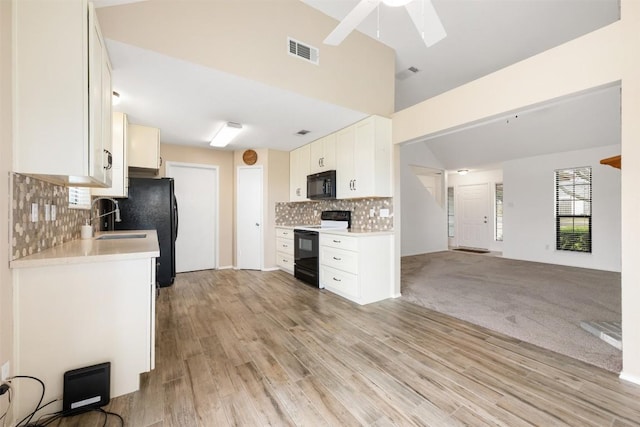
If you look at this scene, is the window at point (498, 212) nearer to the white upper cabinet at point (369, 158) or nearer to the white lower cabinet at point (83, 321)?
the white upper cabinet at point (369, 158)

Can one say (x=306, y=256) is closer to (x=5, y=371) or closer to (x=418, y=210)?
(x=5, y=371)

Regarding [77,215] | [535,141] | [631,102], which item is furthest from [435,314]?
[535,141]

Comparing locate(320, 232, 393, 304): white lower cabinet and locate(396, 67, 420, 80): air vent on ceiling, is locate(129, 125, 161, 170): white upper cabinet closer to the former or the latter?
locate(320, 232, 393, 304): white lower cabinet

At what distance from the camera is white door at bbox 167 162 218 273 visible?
4836mm

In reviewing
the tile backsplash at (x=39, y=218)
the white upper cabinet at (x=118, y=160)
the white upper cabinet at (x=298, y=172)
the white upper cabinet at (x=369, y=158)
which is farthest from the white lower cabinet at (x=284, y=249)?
the tile backsplash at (x=39, y=218)

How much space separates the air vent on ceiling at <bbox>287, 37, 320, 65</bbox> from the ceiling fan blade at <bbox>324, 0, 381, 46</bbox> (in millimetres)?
960

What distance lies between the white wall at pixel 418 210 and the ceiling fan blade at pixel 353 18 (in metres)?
5.20

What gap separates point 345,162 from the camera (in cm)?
390

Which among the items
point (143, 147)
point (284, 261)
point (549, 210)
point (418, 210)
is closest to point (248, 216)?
point (284, 261)

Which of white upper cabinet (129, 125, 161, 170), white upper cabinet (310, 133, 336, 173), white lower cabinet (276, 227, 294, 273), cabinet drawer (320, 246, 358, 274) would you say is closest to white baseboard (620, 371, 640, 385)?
cabinet drawer (320, 246, 358, 274)

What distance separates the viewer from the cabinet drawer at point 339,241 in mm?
3268

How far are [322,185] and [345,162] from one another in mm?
537

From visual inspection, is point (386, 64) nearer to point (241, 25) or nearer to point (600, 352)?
point (241, 25)

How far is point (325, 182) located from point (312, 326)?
7.27ft
